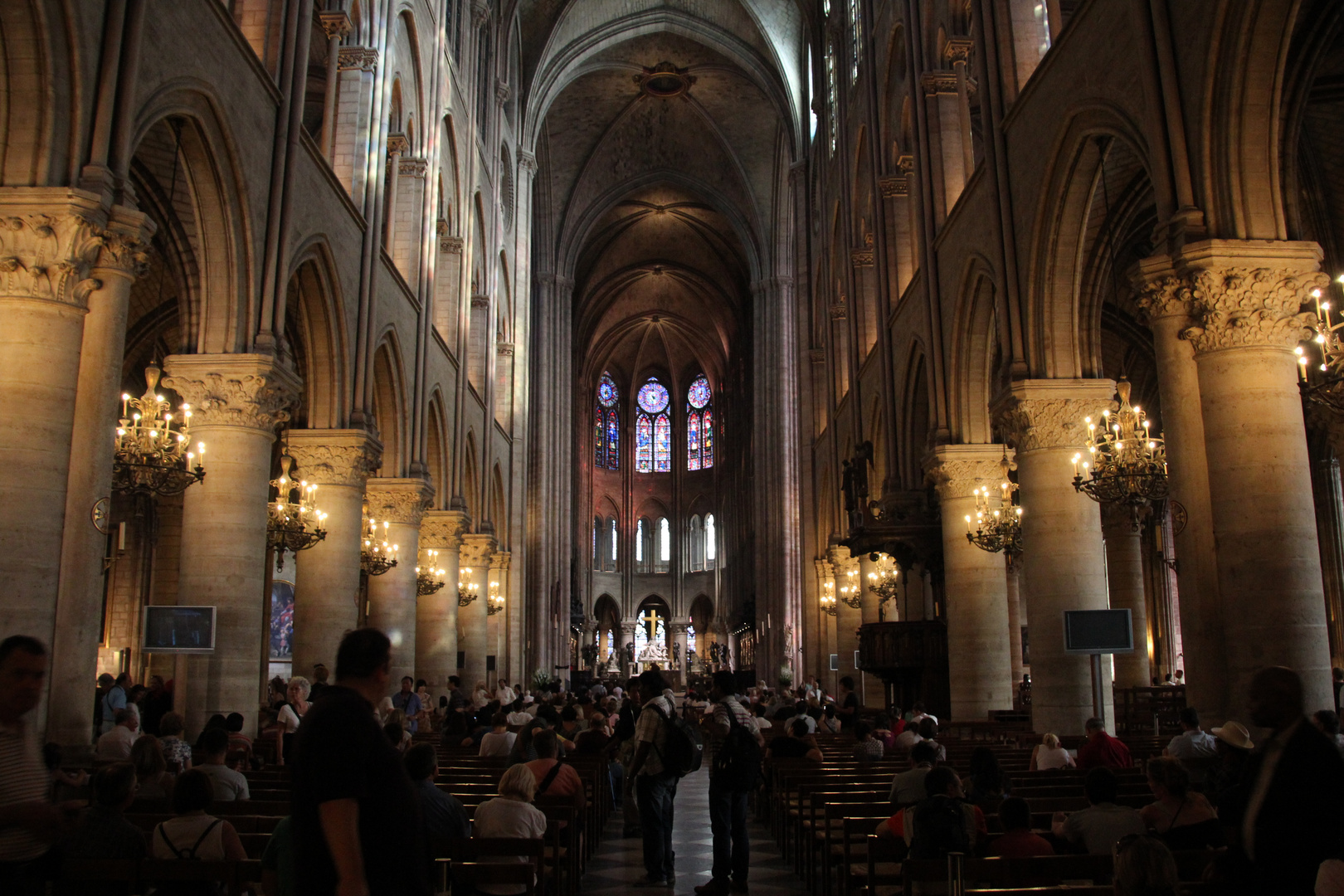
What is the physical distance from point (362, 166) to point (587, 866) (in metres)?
10.9

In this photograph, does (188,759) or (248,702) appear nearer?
(188,759)

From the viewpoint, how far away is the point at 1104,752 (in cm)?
808

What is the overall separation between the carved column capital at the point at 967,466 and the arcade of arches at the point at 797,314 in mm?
55

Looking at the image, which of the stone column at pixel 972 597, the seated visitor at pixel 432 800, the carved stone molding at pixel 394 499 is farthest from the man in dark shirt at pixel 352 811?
the carved stone molding at pixel 394 499

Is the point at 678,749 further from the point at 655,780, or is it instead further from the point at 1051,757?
the point at 1051,757

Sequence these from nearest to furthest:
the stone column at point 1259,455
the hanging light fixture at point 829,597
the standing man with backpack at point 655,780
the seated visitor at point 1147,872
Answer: the seated visitor at point 1147,872 → the stone column at point 1259,455 → the standing man with backpack at point 655,780 → the hanging light fixture at point 829,597

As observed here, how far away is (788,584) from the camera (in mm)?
35438

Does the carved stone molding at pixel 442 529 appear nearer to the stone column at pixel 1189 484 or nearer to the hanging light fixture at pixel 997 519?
the hanging light fixture at pixel 997 519

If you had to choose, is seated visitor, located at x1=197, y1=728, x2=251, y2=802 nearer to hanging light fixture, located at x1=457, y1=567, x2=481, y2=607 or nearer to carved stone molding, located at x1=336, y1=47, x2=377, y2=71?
carved stone molding, located at x1=336, y1=47, x2=377, y2=71

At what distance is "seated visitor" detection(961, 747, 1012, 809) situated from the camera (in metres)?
6.50

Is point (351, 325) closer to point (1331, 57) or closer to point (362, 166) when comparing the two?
point (362, 166)

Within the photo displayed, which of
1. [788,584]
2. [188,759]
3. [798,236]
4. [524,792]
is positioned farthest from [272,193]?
[788,584]

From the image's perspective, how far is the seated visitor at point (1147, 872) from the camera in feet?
12.1

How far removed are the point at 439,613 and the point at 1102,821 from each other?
59.5ft
